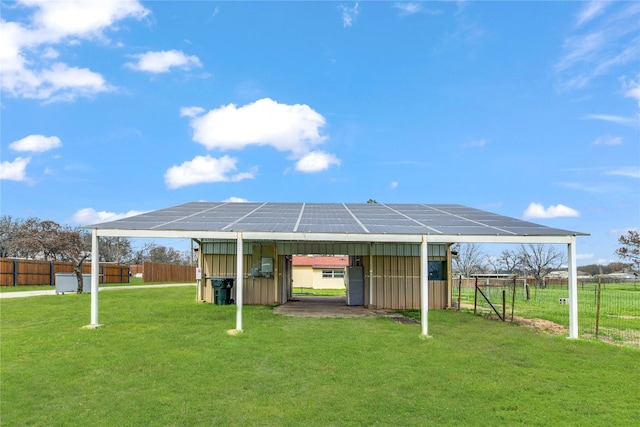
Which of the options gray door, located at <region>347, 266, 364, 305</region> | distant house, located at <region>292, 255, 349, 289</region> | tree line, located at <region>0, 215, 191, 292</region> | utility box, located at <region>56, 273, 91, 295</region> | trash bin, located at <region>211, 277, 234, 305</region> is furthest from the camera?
distant house, located at <region>292, 255, 349, 289</region>

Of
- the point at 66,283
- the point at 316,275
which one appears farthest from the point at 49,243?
the point at 316,275

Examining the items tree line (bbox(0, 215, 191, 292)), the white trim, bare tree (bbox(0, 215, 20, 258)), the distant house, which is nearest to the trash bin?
the white trim

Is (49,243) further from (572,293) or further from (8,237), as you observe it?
(572,293)

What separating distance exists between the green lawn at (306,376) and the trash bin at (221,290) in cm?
492

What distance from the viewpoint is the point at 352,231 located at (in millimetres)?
11477

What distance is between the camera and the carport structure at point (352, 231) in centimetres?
1140

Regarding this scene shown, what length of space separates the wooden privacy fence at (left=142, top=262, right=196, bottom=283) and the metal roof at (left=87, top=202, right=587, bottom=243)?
1146 inches

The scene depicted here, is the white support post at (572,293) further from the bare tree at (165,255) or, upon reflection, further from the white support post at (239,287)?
the bare tree at (165,255)

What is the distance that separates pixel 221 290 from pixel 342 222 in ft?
21.3

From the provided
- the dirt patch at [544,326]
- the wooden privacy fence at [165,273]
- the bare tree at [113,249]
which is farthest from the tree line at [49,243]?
the dirt patch at [544,326]

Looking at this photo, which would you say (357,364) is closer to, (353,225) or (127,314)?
(353,225)

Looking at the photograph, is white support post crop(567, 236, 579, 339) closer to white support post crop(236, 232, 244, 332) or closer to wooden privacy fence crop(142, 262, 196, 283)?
white support post crop(236, 232, 244, 332)

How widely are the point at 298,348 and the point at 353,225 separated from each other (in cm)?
435

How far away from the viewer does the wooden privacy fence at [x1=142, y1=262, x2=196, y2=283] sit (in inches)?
1665
